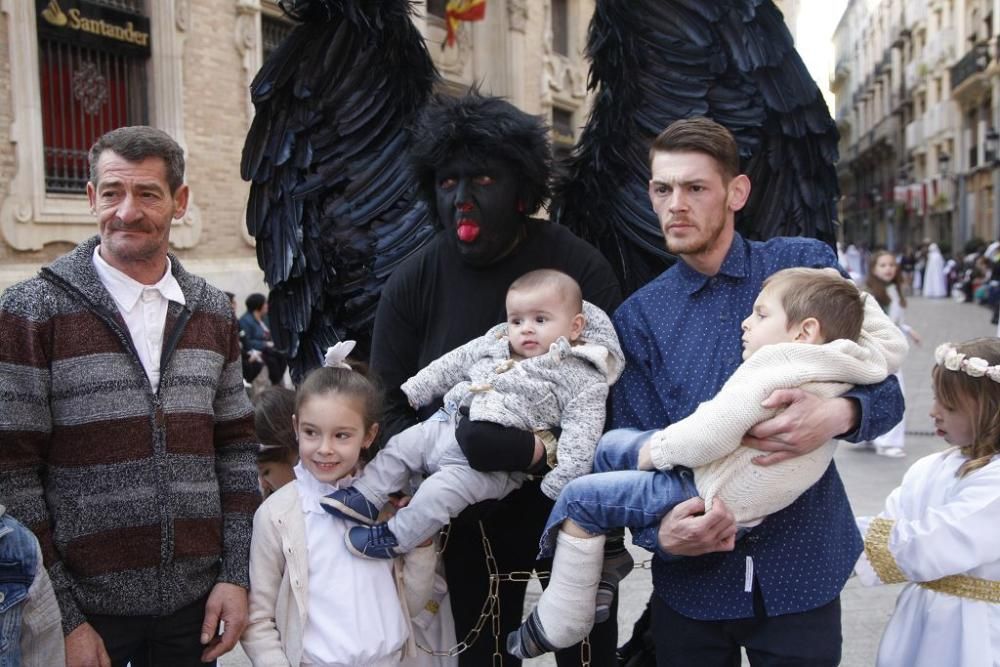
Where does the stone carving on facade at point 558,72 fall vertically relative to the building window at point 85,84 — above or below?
above

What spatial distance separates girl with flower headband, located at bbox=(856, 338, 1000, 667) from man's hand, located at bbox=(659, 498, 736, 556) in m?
0.70

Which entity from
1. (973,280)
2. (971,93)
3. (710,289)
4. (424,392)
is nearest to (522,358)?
(424,392)

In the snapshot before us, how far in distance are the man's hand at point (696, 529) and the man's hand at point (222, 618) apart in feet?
3.37

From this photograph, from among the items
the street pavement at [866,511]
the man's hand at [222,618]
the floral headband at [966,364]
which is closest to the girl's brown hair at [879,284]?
the street pavement at [866,511]

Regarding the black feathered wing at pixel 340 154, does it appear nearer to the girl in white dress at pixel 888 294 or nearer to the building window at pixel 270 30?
the girl in white dress at pixel 888 294

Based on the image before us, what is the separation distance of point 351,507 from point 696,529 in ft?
2.94

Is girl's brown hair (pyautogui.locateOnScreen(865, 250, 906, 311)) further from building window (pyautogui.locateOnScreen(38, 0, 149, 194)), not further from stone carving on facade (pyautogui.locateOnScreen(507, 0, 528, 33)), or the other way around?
stone carving on facade (pyautogui.locateOnScreen(507, 0, 528, 33))

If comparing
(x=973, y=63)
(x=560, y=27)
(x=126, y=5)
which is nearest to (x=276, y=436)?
(x=126, y=5)

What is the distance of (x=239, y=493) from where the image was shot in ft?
7.56

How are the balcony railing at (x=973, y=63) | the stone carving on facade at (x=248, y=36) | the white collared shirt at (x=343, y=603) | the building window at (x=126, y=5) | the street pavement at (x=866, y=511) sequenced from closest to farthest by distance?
the white collared shirt at (x=343, y=603) < the street pavement at (x=866, y=511) < the building window at (x=126, y=5) < the stone carving on facade at (x=248, y=36) < the balcony railing at (x=973, y=63)

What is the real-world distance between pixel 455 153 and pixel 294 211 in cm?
102

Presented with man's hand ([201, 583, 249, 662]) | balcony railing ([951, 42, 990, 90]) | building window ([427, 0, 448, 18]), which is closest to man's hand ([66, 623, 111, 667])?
man's hand ([201, 583, 249, 662])

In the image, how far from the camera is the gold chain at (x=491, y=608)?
2559 millimetres

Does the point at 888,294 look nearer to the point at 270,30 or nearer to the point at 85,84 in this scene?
Answer: the point at 85,84
